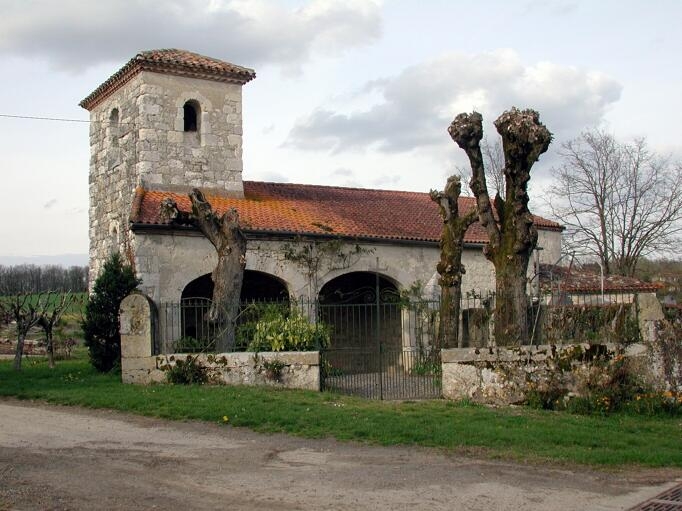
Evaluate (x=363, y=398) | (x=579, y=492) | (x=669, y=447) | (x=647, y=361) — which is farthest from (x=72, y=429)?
(x=647, y=361)

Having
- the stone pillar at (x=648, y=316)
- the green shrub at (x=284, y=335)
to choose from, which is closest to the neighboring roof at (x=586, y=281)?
the stone pillar at (x=648, y=316)

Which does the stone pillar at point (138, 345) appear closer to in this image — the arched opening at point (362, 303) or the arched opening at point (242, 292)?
the arched opening at point (242, 292)

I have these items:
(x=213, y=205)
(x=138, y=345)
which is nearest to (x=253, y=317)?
(x=138, y=345)

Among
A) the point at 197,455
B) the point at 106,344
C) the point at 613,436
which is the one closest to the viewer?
the point at 197,455

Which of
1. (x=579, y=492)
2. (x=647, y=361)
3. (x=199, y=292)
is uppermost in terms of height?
(x=199, y=292)

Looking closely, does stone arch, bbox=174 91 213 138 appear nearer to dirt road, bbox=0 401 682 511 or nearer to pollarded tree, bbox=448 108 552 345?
pollarded tree, bbox=448 108 552 345

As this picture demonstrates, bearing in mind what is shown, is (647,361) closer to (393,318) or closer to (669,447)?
(669,447)

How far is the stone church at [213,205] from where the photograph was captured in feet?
57.4

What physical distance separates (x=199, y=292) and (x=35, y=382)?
5402 millimetres

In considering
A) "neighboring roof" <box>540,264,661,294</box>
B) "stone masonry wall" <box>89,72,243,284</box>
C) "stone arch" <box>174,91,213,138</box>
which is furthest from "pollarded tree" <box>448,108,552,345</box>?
"stone arch" <box>174,91,213,138</box>

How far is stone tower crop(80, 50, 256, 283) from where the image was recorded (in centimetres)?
1833

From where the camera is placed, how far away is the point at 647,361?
1102 centimetres

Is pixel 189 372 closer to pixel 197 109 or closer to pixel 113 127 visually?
pixel 197 109

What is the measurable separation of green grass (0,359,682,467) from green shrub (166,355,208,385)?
0.35 meters
